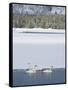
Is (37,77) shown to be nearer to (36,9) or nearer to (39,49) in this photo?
(39,49)

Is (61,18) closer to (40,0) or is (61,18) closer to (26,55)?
(40,0)

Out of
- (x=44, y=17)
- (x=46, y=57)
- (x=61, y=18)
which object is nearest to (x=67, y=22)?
(x=61, y=18)

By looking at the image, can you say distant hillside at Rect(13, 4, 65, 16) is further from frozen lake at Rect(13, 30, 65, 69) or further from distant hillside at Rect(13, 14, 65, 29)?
frozen lake at Rect(13, 30, 65, 69)

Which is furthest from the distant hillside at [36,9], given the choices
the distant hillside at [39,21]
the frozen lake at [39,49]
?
the frozen lake at [39,49]

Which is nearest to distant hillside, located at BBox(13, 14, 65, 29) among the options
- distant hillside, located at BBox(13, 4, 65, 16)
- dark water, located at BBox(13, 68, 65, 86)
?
distant hillside, located at BBox(13, 4, 65, 16)

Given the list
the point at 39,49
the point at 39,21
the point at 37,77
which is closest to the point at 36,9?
the point at 39,21

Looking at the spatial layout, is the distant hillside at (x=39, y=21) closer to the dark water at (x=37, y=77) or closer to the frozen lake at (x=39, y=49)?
the frozen lake at (x=39, y=49)
